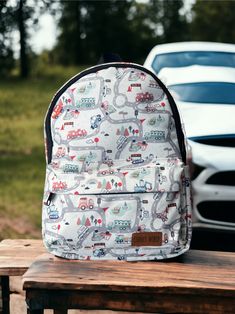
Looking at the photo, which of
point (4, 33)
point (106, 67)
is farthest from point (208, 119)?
point (106, 67)

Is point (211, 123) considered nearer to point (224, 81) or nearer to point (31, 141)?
point (224, 81)

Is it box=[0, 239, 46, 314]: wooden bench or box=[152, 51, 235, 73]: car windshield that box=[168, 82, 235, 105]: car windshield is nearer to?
box=[152, 51, 235, 73]: car windshield

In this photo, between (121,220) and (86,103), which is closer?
(121,220)

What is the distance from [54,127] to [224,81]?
345 cm

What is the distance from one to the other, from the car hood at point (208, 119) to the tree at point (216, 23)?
1710 inches

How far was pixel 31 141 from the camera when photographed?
1342 centimetres

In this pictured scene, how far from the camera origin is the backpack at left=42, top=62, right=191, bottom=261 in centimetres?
329

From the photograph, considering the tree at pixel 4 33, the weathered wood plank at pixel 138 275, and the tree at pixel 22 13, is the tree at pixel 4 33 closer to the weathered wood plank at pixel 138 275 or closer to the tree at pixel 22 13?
the tree at pixel 22 13

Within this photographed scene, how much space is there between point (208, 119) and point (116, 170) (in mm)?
2322

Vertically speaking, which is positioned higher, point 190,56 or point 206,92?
point 190,56

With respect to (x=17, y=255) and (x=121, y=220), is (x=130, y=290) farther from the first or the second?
(x=17, y=255)

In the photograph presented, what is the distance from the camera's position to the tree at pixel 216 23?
4947 cm

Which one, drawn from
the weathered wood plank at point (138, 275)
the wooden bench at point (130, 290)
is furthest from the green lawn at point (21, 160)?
the wooden bench at point (130, 290)

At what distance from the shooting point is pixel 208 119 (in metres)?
5.54
